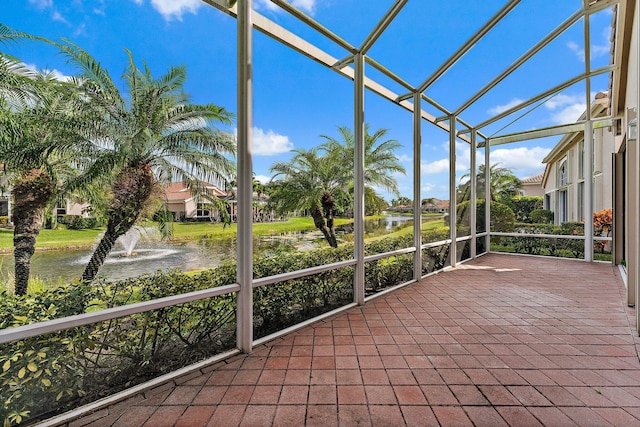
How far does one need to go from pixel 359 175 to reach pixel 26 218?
3326 mm

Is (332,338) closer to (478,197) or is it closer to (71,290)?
(71,290)

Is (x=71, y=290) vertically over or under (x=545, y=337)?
over

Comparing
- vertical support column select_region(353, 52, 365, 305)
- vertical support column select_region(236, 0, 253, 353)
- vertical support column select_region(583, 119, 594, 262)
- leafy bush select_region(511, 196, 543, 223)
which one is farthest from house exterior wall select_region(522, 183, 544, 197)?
vertical support column select_region(236, 0, 253, 353)

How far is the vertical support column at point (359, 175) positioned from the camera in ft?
13.3

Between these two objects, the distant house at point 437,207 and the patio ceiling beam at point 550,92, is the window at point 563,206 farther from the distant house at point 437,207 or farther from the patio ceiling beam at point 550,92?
the distant house at point 437,207

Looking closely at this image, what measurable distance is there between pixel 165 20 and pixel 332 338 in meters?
3.33

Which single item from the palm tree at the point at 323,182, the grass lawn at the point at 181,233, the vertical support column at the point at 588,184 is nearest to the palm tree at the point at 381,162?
the palm tree at the point at 323,182

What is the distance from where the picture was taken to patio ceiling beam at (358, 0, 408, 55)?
3470mm

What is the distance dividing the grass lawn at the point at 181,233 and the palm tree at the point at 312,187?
214 mm

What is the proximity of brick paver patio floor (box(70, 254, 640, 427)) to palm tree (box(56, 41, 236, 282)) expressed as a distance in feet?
4.12

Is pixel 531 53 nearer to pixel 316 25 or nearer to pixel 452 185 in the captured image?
pixel 452 185

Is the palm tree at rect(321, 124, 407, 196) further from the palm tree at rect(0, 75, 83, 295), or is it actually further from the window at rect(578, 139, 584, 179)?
the window at rect(578, 139, 584, 179)

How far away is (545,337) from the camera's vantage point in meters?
3.04

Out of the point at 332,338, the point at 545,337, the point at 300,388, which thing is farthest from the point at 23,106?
the point at 545,337
